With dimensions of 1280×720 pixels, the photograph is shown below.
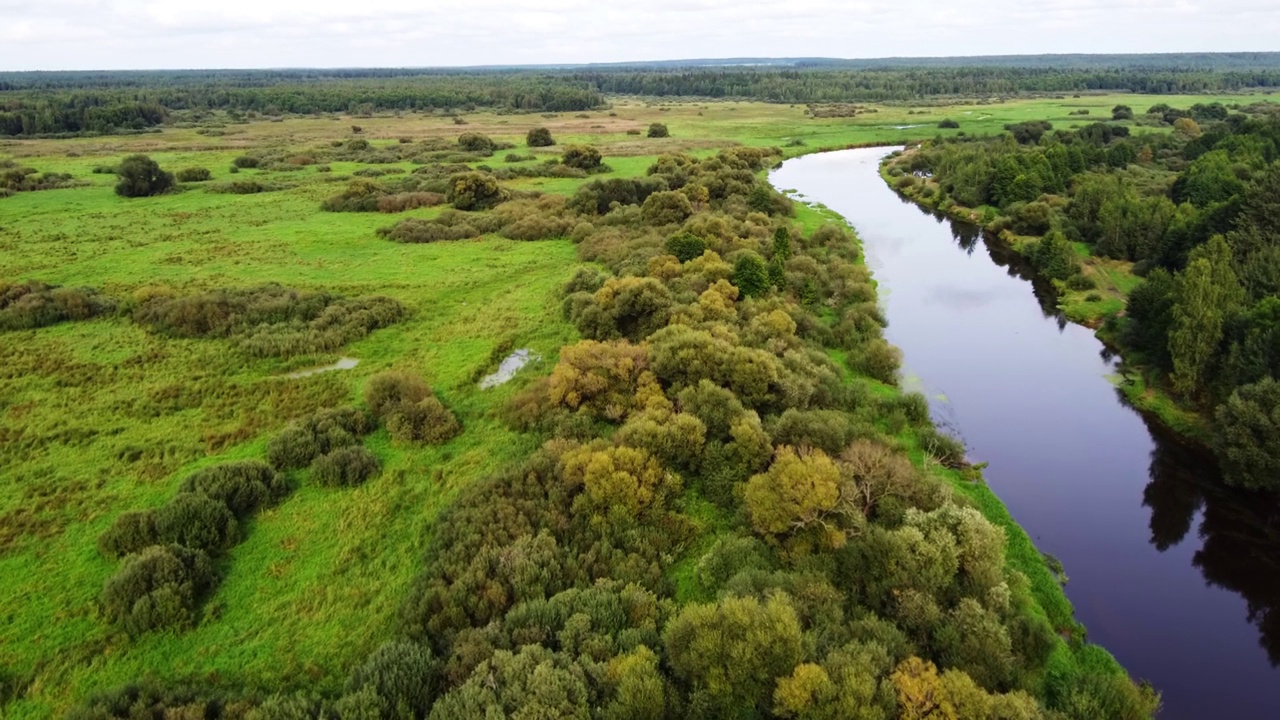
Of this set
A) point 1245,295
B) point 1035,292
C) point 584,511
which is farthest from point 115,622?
point 1035,292

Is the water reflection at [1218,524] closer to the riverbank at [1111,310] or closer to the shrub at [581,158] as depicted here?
the riverbank at [1111,310]

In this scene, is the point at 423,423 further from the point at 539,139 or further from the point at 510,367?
the point at 539,139

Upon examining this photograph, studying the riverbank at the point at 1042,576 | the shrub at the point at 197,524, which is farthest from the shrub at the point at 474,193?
the riverbank at the point at 1042,576

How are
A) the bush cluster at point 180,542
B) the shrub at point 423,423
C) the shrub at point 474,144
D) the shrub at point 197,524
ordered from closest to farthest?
the bush cluster at point 180,542 < the shrub at point 197,524 < the shrub at point 423,423 < the shrub at point 474,144

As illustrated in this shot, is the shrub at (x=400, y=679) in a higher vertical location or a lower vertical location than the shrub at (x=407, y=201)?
lower

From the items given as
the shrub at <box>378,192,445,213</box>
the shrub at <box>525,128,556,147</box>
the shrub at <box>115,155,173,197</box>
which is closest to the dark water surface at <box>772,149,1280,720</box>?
the shrub at <box>378,192,445,213</box>

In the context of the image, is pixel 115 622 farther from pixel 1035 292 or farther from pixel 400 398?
pixel 1035 292
